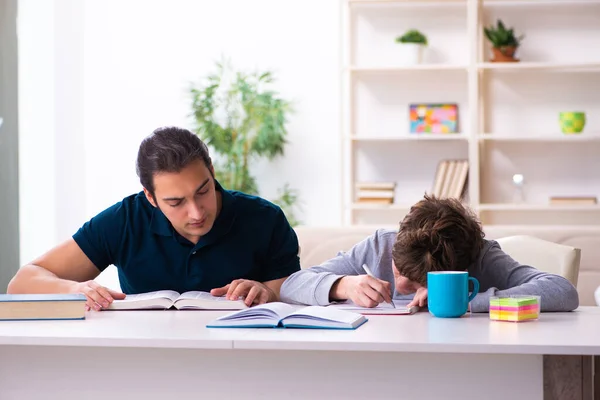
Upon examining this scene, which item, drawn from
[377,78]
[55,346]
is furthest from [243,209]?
[377,78]

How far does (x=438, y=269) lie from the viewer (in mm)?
1817

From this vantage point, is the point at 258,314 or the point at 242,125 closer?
the point at 258,314

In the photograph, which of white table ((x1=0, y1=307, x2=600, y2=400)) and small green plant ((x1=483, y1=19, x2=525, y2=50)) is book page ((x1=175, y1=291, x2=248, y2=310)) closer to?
white table ((x1=0, y1=307, x2=600, y2=400))

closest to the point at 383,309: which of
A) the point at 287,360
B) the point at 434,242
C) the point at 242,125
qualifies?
the point at 434,242

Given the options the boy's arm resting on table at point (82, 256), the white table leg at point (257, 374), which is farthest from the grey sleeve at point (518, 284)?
the boy's arm resting on table at point (82, 256)

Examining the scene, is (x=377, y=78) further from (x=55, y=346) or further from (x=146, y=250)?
(x=55, y=346)

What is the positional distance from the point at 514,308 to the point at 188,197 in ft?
2.72

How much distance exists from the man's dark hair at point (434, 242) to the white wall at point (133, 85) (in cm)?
342

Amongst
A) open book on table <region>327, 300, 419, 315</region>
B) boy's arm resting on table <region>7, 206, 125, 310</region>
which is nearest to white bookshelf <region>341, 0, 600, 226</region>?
boy's arm resting on table <region>7, 206, 125, 310</region>

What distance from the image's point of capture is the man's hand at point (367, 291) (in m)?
1.86

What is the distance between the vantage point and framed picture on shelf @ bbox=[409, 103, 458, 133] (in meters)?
4.91

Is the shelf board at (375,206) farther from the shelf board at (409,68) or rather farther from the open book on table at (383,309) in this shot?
the open book on table at (383,309)

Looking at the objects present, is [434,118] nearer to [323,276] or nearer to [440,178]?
[440,178]

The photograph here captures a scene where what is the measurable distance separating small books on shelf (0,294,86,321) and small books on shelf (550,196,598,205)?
3.52 metres
